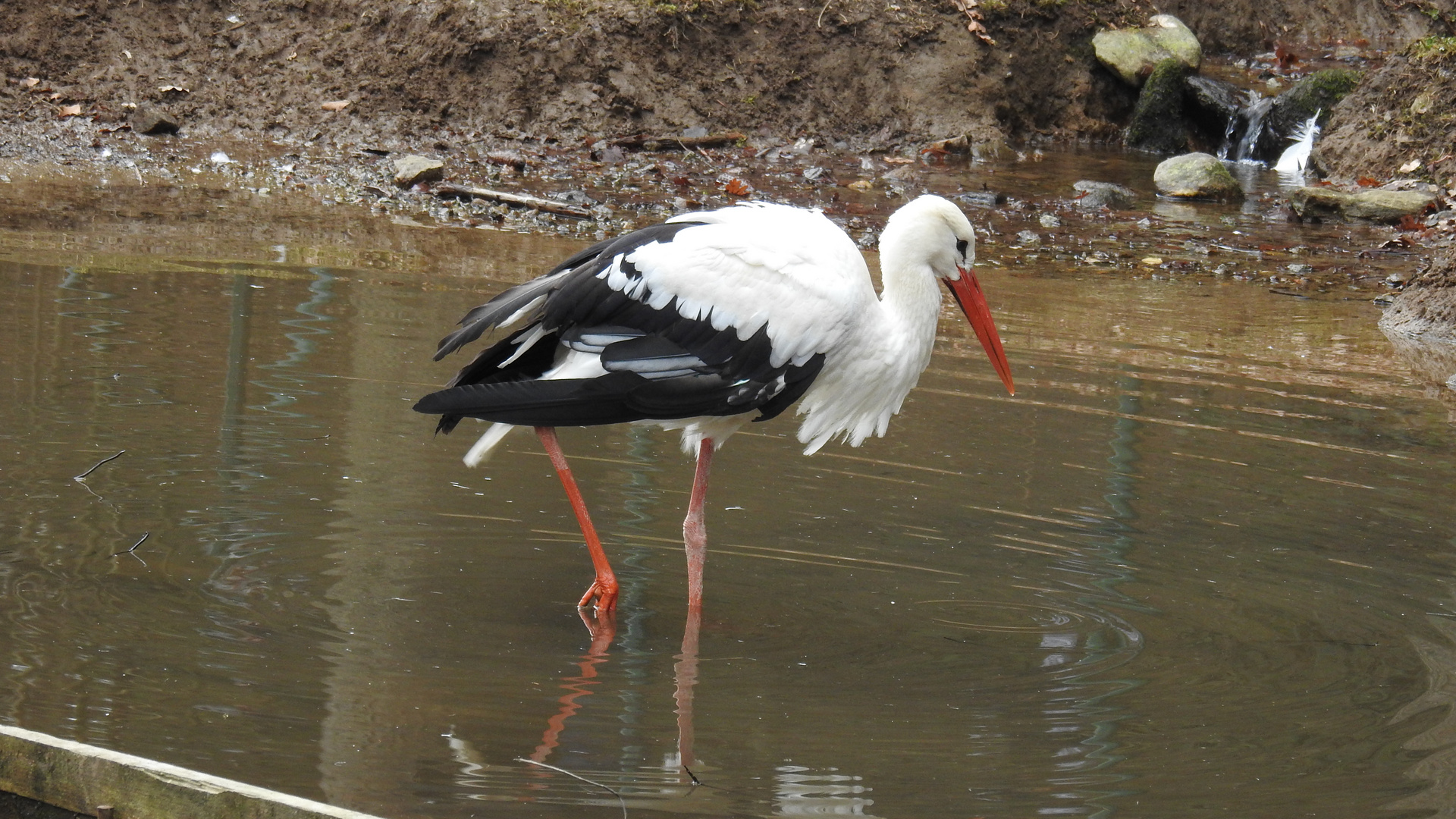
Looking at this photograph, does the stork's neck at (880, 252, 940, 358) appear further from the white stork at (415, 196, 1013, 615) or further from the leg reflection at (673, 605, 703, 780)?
the leg reflection at (673, 605, 703, 780)

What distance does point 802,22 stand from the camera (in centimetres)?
1486

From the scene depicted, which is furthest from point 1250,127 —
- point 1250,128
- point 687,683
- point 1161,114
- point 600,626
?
point 687,683

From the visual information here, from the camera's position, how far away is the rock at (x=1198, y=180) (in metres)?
13.7

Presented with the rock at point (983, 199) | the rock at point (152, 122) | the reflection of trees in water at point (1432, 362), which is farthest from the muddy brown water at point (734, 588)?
the rock at point (152, 122)

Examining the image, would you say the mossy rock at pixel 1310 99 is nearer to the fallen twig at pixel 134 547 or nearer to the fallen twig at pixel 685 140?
the fallen twig at pixel 685 140

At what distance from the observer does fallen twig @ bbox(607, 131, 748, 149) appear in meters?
13.6

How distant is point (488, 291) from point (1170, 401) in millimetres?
3750

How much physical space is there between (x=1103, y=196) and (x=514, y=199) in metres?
4.98

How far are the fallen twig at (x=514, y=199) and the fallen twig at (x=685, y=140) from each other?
6.78 ft

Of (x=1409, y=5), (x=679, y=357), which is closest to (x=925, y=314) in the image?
(x=679, y=357)

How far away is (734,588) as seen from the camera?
457 centimetres

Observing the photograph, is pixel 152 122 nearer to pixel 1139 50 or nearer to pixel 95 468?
pixel 95 468

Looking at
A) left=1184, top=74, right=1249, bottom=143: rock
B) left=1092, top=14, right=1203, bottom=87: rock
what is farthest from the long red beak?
left=1184, top=74, right=1249, bottom=143: rock

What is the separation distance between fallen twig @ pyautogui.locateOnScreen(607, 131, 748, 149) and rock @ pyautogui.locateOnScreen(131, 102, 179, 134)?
3665 mm
